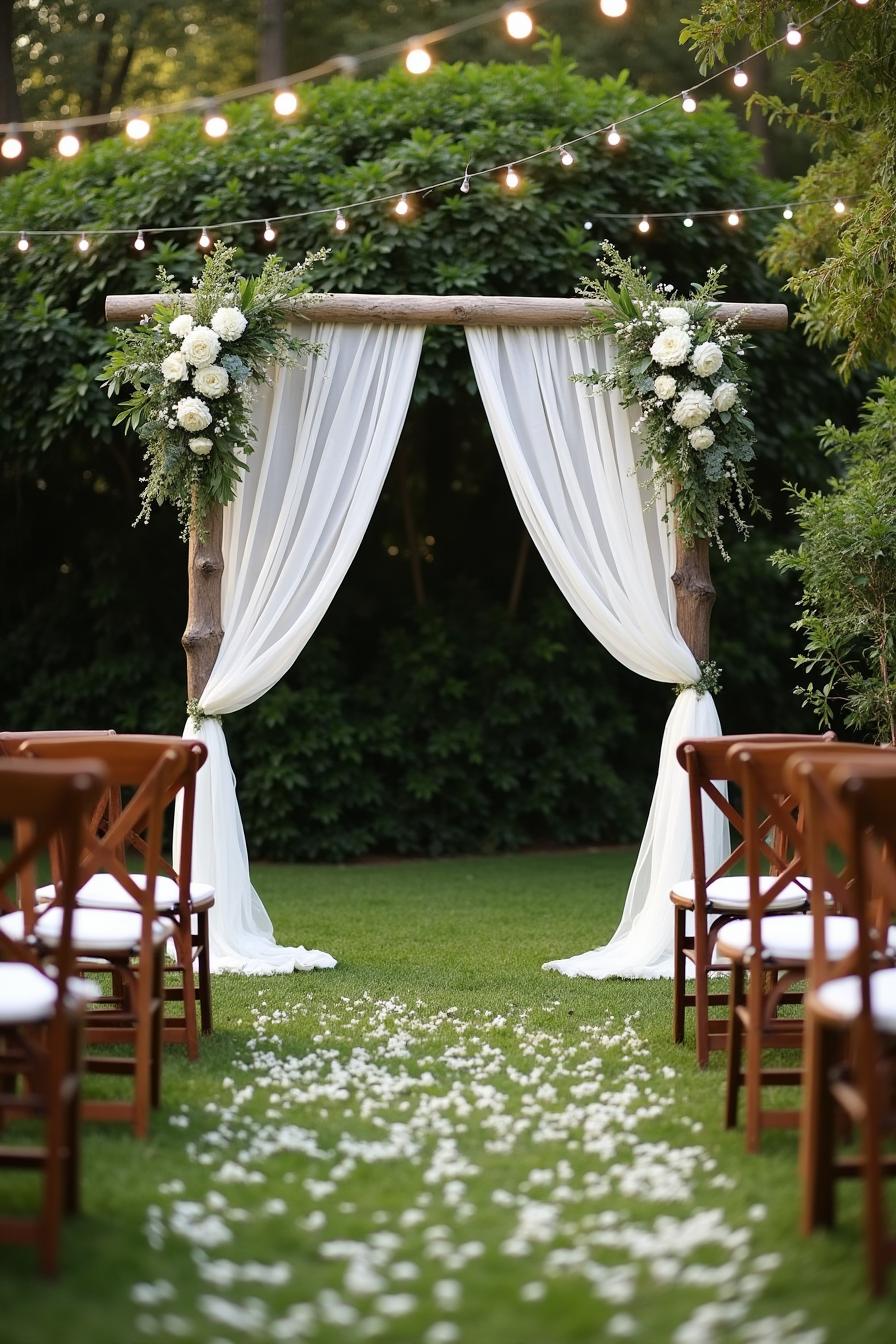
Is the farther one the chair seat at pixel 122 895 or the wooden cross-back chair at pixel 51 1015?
the chair seat at pixel 122 895

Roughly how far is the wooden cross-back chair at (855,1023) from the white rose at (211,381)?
318 cm

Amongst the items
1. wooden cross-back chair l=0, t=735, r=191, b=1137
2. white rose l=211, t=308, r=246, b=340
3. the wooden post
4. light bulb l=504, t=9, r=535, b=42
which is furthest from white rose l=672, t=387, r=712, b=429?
wooden cross-back chair l=0, t=735, r=191, b=1137

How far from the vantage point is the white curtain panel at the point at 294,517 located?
5.76 m

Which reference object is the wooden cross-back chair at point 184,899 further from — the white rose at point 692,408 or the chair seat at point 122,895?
the white rose at point 692,408

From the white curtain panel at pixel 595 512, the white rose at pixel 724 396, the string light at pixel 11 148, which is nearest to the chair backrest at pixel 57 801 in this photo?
the white curtain panel at pixel 595 512

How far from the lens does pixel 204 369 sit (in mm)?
5496

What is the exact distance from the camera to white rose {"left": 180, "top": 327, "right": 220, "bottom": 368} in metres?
5.47

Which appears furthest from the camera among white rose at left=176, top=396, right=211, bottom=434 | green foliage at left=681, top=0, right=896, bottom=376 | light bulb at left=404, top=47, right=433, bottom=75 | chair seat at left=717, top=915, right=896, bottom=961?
green foliage at left=681, top=0, right=896, bottom=376

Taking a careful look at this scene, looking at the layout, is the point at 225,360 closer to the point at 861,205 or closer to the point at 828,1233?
the point at 861,205

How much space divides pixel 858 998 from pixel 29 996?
1.54 m

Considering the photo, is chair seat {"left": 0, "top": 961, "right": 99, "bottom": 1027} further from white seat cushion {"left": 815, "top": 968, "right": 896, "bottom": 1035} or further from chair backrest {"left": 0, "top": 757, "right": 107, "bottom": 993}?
white seat cushion {"left": 815, "top": 968, "right": 896, "bottom": 1035}

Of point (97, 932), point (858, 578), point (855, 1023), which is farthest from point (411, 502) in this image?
point (855, 1023)

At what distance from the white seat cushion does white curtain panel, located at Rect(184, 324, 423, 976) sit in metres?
3.17

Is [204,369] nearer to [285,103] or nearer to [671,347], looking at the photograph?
[285,103]
